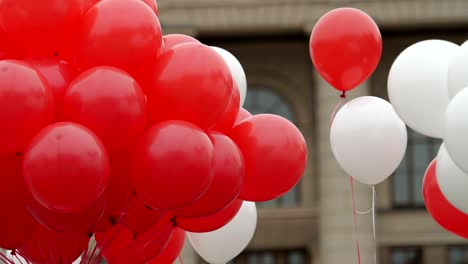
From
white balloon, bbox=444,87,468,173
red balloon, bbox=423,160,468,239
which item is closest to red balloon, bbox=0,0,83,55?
Result: white balloon, bbox=444,87,468,173

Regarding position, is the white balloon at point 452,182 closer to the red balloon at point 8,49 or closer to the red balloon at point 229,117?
the red balloon at point 229,117

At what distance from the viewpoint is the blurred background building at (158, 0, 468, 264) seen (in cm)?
2306

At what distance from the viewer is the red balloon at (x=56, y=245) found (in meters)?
8.73

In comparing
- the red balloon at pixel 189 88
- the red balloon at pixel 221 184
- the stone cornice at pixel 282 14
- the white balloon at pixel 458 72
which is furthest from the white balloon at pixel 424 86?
the stone cornice at pixel 282 14

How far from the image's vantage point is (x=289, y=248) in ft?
79.4

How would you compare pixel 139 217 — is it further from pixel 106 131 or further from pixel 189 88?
pixel 189 88

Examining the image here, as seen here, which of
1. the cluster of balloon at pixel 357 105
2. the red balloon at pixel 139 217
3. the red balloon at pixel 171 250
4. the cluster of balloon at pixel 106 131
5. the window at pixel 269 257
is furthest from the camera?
the window at pixel 269 257

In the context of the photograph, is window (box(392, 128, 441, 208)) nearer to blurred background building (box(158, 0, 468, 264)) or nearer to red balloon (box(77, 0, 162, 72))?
blurred background building (box(158, 0, 468, 264))

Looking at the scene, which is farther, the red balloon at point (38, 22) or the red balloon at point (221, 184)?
the red balloon at point (221, 184)

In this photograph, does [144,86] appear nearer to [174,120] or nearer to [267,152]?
[174,120]

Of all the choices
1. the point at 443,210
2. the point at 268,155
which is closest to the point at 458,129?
the point at 268,155

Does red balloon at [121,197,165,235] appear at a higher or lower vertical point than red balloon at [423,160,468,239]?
higher

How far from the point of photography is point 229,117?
9.12 metres

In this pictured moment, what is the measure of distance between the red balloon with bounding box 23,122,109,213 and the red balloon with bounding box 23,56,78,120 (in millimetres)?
329
